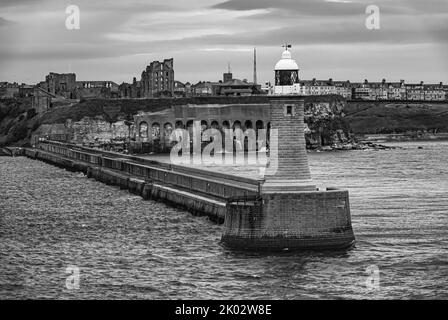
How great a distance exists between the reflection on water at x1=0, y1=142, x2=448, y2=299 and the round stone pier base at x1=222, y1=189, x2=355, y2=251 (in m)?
0.47

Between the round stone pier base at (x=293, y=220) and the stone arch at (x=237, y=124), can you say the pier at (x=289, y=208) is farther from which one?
the stone arch at (x=237, y=124)

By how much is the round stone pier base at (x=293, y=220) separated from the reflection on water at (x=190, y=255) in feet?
1.55

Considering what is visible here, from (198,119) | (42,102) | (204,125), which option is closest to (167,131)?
(198,119)

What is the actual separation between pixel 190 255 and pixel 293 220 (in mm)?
5223

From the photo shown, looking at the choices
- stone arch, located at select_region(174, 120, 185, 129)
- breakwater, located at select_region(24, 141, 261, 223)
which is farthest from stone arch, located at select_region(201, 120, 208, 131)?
breakwater, located at select_region(24, 141, 261, 223)

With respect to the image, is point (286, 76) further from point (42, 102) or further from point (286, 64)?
point (42, 102)

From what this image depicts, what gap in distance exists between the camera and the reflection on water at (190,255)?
1341 inches

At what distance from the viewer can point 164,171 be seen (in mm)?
69938

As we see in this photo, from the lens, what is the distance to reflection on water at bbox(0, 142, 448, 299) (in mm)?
34062

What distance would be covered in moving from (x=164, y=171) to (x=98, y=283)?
3452 centimetres

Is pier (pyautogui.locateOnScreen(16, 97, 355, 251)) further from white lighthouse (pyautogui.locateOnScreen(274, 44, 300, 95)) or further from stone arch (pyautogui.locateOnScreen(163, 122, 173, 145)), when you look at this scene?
stone arch (pyautogui.locateOnScreen(163, 122, 173, 145))

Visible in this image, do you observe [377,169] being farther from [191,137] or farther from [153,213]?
[191,137]

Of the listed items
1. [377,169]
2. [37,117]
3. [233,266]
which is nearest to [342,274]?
[233,266]

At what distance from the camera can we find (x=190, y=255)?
40.7 metres
